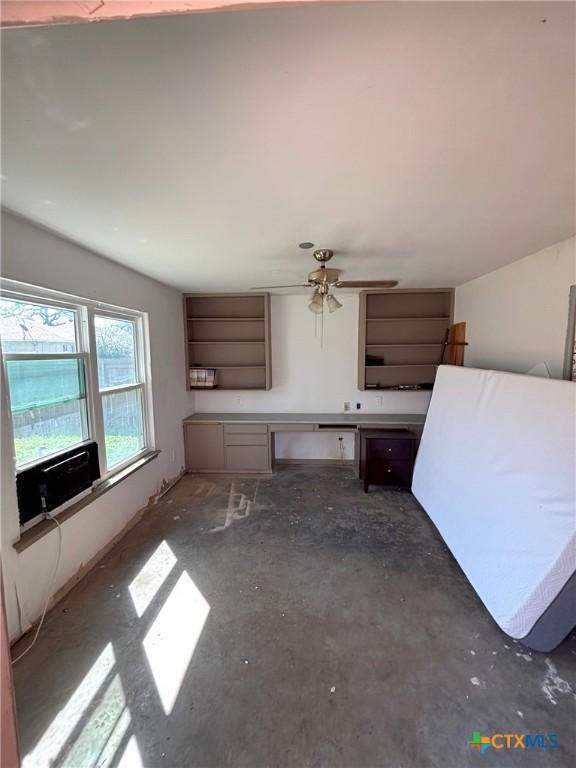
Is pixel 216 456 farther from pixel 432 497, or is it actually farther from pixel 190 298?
pixel 432 497

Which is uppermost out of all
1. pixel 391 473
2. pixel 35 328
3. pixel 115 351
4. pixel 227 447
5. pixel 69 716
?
pixel 35 328

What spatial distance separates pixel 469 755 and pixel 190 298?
4.50m

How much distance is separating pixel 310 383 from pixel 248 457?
1.35 m

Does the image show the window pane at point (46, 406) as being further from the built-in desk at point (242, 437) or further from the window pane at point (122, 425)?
the built-in desk at point (242, 437)

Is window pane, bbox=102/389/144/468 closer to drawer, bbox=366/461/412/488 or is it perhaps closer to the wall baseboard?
the wall baseboard

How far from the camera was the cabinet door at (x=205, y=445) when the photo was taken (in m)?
3.97

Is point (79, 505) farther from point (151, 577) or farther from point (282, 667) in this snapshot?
point (282, 667)

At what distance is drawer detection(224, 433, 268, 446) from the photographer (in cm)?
392

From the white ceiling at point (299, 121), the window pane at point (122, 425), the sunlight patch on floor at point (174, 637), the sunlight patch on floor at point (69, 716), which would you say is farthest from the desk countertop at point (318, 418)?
the sunlight patch on floor at point (69, 716)

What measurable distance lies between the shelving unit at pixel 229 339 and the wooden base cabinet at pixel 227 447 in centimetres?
62

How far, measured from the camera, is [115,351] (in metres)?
2.80

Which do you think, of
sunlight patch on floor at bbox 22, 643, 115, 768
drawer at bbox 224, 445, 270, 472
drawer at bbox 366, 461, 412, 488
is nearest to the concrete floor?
sunlight patch on floor at bbox 22, 643, 115, 768

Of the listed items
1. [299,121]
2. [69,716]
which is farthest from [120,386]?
[299,121]

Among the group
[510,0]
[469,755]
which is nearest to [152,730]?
[469,755]
